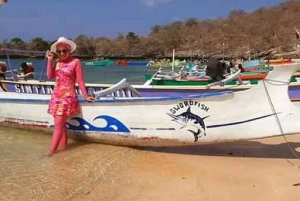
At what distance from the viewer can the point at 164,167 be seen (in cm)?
647

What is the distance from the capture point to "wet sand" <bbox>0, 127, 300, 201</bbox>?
5332 millimetres

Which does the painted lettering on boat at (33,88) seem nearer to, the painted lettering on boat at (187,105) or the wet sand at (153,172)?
the wet sand at (153,172)

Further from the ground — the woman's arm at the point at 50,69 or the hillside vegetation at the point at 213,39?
the woman's arm at the point at 50,69

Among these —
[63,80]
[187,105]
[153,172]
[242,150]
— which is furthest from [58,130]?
[242,150]

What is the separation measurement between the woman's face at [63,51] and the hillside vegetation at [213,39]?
223 feet

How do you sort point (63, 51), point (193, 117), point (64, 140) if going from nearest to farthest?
1. point (193, 117)
2. point (63, 51)
3. point (64, 140)

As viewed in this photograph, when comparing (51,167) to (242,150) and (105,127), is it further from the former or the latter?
(242,150)

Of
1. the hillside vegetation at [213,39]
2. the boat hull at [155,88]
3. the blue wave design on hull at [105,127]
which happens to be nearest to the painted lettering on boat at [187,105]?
the blue wave design on hull at [105,127]

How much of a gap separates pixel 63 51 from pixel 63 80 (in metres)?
0.43

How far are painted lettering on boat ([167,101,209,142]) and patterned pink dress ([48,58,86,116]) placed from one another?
1.52 metres

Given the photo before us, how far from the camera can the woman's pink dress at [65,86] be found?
6.98 m

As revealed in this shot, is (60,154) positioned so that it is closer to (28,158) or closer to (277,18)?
(28,158)

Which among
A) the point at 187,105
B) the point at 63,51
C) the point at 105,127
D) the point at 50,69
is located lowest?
the point at 105,127

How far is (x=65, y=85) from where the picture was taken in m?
7.01
